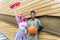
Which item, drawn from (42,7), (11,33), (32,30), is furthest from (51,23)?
(11,33)

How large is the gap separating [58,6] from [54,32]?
72 cm

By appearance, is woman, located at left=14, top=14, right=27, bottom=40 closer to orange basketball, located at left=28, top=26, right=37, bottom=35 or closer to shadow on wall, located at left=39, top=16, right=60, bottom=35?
orange basketball, located at left=28, top=26, right=37, bottom=35

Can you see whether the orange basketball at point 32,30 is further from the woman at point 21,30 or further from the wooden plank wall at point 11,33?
the wooden plank wall at point 11,33

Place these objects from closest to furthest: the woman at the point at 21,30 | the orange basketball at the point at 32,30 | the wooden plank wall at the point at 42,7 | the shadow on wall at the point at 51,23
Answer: the orange basketball at the point at 32,30, the woman at the point at 21,30, the shadow on wall at the point at 51,23, the wooden plank wall at the point at 42,7

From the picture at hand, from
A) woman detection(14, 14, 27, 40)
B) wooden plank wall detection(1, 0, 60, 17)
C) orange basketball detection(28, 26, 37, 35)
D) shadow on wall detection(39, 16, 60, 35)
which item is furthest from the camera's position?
wooden plank wall detection(1, 0, 60, 17)

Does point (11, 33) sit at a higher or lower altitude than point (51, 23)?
lower

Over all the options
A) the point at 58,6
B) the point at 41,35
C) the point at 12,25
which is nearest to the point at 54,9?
the point at 58,6

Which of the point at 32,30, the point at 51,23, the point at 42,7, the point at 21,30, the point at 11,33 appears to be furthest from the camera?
the point at 11,33

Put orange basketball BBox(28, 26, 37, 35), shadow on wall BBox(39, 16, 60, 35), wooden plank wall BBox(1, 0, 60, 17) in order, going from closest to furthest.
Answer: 1. orange basketball BBox(28, 26, 37, 35)
2. shadow on wall BBox(39, 16, 60, 35)
3. wooden plank wall BBox(1, 0, 60, 17)

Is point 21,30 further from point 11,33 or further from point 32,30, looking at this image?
point 11,33

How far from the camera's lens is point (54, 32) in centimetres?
529

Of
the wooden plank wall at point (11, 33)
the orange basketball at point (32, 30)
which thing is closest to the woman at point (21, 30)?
the orange basketball at point (32, 30)

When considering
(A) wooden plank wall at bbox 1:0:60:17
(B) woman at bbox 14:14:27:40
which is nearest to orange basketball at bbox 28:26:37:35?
(B) woman at bbox 14:14:27:40

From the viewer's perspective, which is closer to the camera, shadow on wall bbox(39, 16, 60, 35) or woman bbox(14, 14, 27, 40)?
woman bbox(14, 14, 27, 40)
